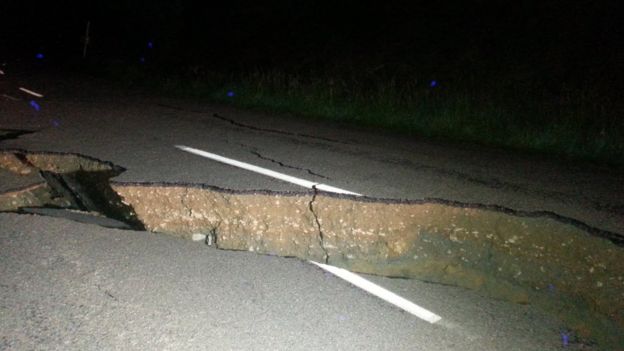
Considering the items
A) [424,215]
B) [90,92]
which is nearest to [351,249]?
[424,215]

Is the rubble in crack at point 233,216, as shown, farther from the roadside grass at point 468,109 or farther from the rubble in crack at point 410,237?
the roadside grass at point 468,109

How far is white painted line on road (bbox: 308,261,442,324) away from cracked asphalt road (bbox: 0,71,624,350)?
0.07m

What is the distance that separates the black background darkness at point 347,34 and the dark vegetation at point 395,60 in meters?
0.07

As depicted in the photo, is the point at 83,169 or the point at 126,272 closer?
the point at 126,272

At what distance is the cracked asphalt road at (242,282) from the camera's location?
8.80ft

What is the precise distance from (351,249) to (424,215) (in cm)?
86

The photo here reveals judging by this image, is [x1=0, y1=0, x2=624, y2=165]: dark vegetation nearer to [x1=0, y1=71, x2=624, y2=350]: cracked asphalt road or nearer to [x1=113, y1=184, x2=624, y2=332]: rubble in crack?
[x1=0, y1=71, x2=624, y2=350]: cracked asphalt road

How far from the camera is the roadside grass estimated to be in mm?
8016

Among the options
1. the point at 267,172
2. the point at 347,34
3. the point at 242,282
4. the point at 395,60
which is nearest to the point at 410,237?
the point at 242,282

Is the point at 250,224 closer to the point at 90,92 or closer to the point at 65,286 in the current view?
the point at 65,286

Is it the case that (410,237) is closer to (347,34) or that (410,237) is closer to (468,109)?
(468,109)

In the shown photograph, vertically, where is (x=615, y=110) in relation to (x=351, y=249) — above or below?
above

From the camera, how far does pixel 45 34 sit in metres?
28.8

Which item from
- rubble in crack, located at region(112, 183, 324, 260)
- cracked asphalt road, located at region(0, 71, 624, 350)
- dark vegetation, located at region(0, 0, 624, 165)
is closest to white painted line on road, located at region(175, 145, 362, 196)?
cracked asphalt road, located at region(0, 71, 624, 350)
